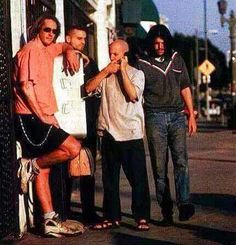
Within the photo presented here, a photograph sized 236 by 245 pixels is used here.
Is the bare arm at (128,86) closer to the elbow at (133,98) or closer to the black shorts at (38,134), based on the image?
the elbow at (133,98)

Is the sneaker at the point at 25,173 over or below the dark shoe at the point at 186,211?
over

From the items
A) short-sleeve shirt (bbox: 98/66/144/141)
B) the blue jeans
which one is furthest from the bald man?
the blue jeans

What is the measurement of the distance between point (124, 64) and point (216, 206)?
2294mm

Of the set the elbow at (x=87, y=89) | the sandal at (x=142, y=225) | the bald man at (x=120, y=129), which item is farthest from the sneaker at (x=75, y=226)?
the elbow at (x=87, y=89)

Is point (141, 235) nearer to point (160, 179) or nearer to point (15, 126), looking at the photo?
point (160, 179)

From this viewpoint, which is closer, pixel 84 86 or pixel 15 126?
pixel 15 126

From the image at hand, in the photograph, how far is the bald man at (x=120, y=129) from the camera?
7789 mm

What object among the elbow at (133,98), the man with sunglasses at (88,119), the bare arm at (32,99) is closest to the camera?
the bare arm at (32,99)

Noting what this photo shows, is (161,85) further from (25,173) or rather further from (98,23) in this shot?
(98,23)

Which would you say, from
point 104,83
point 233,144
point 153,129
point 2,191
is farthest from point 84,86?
point 233,144

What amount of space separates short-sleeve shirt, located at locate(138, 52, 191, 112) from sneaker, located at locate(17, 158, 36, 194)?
1.38 metres

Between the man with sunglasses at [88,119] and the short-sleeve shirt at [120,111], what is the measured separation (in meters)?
0.30

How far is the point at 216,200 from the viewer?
9.84 meters

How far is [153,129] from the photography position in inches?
323
